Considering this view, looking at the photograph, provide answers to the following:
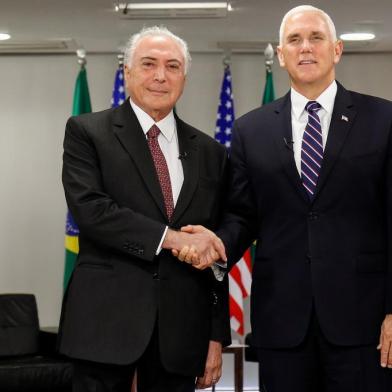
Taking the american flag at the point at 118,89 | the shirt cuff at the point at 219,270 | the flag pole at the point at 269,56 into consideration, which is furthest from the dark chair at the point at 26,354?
the shirt cuff at the point at 219,270

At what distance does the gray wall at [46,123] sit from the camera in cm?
795

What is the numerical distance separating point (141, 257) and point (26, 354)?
4.45m

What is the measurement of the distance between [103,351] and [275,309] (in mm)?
645

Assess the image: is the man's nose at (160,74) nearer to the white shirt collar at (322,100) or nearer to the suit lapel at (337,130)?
the white shirt collar at (322,100)

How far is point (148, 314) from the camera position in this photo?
3.05 meters

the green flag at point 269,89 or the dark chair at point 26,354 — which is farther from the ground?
the green flag at point 269,89

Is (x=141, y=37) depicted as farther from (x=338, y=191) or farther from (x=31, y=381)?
(x=31, y=381)

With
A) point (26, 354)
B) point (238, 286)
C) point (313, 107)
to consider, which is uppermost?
point (313, 107)

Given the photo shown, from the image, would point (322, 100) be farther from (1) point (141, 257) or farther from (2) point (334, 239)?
(1) point (141, 257)

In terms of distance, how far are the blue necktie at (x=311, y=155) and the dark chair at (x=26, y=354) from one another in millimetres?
4244

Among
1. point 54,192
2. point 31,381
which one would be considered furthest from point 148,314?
point 54,192

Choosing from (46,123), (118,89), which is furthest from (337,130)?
(46,123)

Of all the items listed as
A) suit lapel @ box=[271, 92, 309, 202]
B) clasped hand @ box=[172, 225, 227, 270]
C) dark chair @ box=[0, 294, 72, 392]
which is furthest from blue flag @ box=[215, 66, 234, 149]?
clasped hand @ box=[172, 225, 227, 270]

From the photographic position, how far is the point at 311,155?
305 cm
